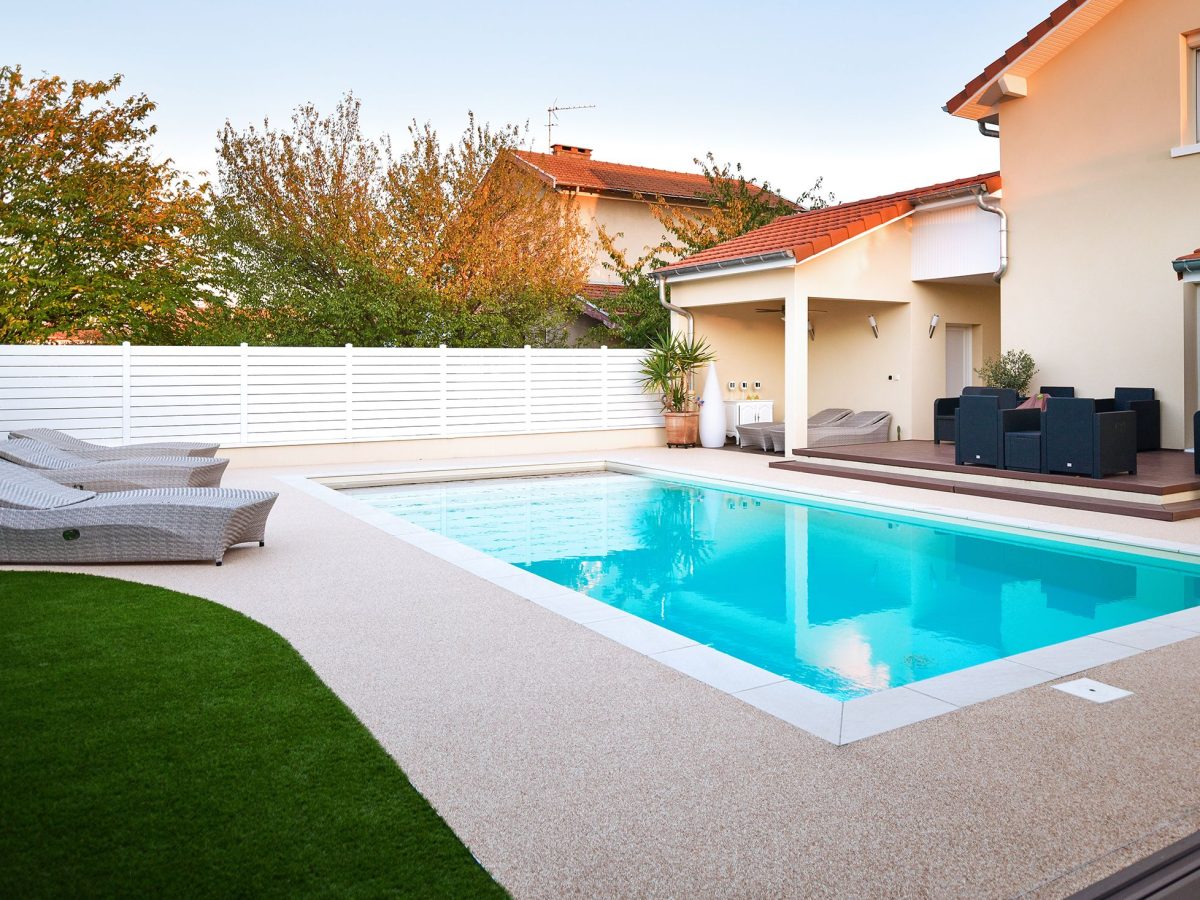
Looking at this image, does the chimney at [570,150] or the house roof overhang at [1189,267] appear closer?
the house roof overhang at [1189,267]

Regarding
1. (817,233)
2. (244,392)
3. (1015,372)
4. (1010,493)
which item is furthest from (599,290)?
(1010,493)

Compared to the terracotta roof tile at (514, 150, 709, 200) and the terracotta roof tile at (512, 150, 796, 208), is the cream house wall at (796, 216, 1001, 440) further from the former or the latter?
the terracotta roof tile at (514, 150, 709, 200)

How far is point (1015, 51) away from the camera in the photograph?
14625 millimetres

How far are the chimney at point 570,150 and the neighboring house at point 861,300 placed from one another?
12.3 meters

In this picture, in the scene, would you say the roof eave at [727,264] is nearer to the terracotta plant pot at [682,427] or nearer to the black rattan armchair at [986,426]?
the terracotta plant pot at [682,427]

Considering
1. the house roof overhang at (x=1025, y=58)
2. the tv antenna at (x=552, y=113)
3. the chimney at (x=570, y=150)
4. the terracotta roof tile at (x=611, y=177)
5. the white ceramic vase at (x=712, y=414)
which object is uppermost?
the tv antenna at (x=552, y=113)

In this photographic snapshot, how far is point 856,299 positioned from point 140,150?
1480 cm

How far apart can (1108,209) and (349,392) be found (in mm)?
12431

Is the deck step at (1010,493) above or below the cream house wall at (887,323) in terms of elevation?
below

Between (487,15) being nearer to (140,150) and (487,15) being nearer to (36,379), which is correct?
(140,150)

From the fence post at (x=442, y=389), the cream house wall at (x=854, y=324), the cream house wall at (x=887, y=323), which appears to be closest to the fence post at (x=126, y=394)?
the fence post at (x=442, y=389)

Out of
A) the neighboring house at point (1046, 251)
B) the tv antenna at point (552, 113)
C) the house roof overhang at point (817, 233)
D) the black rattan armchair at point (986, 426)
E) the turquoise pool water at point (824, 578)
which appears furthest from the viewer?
the tv antenna at point (552, 113)

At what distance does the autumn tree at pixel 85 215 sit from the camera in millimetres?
17766

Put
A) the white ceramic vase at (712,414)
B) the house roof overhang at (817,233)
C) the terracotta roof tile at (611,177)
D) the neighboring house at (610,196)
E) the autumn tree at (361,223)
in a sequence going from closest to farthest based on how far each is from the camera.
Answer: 1. the house roof overhang at (817,233)
2. the white ceramic vase at (712,414)
3. the autumn tree at (361,223)
4. the terracotta roof tile at (611,177)
5. the neighboring house at (610,196)
